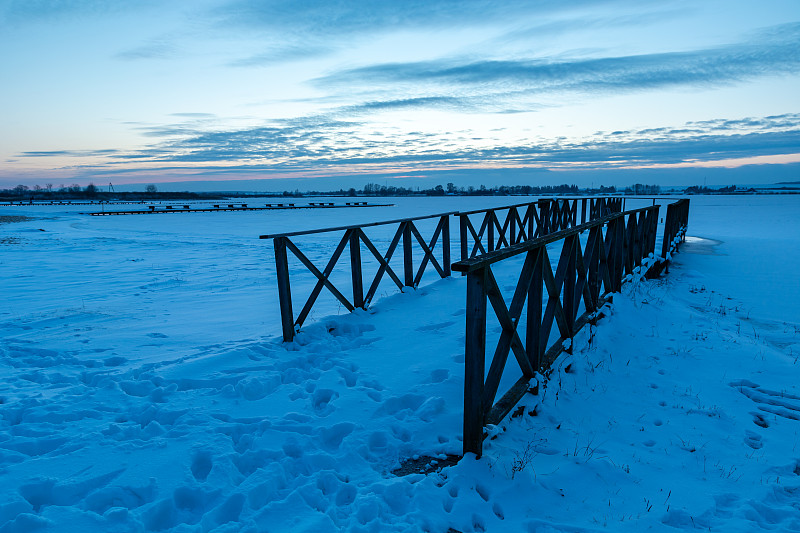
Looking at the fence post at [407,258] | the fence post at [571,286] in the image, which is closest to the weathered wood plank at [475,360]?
the fence post at [571,286]

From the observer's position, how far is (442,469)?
11.2 ft

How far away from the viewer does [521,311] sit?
4988 mm

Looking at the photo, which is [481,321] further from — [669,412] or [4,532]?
[4,532]

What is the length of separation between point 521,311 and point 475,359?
1759 millimetres

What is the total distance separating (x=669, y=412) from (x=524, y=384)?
4.92ft

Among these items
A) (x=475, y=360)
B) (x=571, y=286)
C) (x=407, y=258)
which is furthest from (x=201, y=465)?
(x=407, y=258)

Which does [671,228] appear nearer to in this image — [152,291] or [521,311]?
[521,311]

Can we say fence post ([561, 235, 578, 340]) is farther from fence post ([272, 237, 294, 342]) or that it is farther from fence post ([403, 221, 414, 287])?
fence post ([403, 221, 414, 287])

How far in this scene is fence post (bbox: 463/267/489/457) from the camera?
3.31 m

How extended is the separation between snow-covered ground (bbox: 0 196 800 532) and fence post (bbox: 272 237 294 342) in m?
0.26

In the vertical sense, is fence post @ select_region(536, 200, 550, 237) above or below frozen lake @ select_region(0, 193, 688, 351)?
above

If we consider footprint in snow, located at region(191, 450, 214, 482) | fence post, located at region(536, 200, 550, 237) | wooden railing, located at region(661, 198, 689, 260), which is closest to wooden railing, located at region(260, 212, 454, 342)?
footprint in snow, located at region(191, 450, 214, 482)

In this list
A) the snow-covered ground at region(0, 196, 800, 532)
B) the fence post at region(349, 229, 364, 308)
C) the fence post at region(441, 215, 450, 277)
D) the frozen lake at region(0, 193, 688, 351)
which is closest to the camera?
the snow-covered ground at region(0, 196, 800, 532)

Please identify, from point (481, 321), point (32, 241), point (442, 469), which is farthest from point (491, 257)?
point (32, 241)
